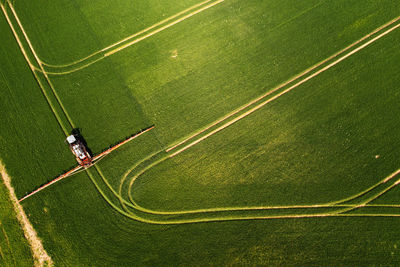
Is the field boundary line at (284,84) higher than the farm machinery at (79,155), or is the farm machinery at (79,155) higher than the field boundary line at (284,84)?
the farm machinery at (79,155)

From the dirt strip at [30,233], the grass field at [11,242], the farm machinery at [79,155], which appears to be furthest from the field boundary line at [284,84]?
the grass field at [11,242]

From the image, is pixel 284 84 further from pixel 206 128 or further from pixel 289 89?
pixel 206 128

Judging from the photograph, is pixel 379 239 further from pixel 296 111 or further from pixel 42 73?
pixel 42 73

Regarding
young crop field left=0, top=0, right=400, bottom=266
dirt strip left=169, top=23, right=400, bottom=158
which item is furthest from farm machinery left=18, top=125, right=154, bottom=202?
dirt strip left=169, top=23, right=400, bottom=158

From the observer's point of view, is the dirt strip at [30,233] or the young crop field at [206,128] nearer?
the dirt strip at [30,233]

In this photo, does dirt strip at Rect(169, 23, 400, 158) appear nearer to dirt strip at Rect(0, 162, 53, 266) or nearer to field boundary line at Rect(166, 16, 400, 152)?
field boundary line at Rect(166, 16, 400, 152)

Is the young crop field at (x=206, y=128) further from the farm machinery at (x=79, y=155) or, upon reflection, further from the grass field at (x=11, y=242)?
the farm machinery at (x=79, y=155)
